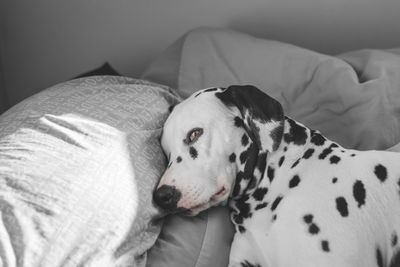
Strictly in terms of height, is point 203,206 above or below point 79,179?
below

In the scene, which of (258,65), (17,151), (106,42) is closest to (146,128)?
(17,151)

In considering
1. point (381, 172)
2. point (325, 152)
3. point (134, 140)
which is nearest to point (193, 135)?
point (134, 140)

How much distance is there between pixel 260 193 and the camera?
1.54m

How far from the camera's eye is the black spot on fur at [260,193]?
1.53m

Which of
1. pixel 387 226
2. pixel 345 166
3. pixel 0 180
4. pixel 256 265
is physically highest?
pixel 0 180

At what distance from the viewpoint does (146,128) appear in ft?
5.24

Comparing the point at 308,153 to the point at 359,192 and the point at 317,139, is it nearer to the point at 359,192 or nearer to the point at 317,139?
the point at 317,139

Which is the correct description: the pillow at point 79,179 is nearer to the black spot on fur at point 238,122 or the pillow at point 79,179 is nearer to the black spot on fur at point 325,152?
the black spot on fur at point 238,122

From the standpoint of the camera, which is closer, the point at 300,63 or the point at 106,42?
the point at 300,63

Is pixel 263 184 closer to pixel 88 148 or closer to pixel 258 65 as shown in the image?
pixel 88 148

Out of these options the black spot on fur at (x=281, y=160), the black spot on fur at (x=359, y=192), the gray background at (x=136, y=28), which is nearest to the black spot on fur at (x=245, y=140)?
the black spot on fur at (x=281, y=160)

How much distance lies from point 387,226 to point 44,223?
33.7 inches

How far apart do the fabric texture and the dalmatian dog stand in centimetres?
12

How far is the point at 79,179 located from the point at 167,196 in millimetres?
231
